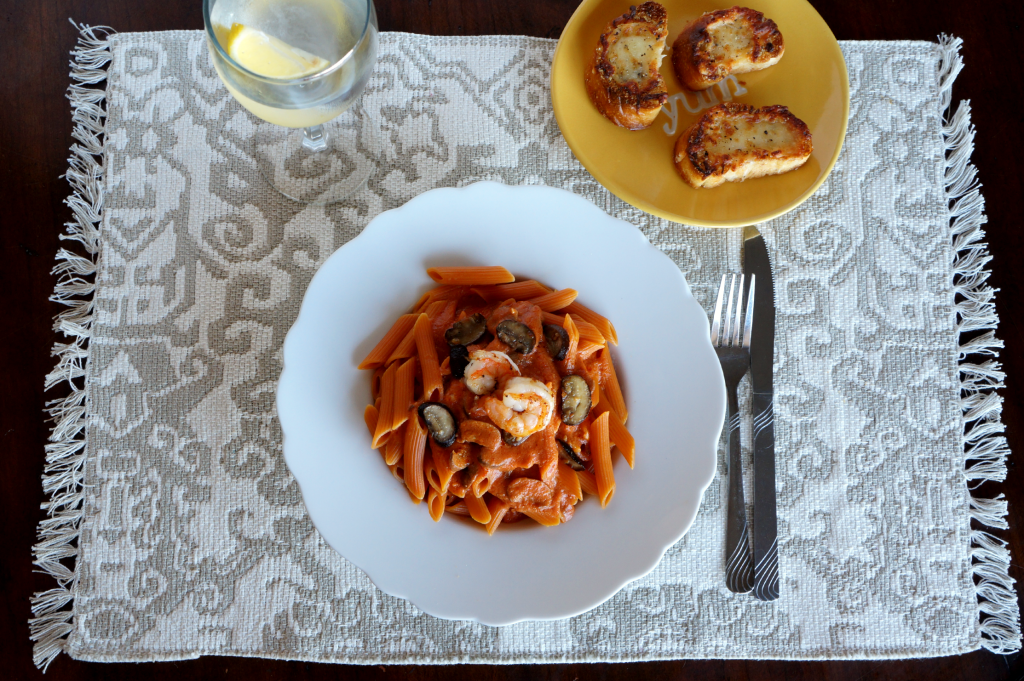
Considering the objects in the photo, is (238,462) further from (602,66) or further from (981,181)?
(981,181)

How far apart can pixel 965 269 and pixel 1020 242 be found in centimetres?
22

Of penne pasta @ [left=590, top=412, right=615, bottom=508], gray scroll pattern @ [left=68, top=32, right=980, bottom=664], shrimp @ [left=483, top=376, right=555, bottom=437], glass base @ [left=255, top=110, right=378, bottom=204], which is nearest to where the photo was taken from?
shrimp @ [left=483, top=376, right=555, bottom=437]

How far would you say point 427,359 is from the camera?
1388mm

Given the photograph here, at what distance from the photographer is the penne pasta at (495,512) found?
140 cm

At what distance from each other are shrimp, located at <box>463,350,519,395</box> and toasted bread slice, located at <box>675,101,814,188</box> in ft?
2.42

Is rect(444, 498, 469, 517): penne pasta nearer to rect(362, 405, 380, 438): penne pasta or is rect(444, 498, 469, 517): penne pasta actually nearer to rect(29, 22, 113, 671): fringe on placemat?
rect(362, 405, 380, 438): penne pasta

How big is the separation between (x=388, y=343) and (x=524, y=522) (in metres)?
0.47

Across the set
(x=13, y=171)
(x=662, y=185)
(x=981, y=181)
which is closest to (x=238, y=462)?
(x=13, y=171)

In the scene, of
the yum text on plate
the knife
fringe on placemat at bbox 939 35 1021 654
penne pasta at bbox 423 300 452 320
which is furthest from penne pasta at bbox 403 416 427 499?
fringe on placemat at bbox 939 35 1021 654

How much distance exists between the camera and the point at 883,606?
1.70 m

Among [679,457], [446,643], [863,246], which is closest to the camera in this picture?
[679,457]

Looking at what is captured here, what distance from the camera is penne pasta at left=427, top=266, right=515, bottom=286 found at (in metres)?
1.45

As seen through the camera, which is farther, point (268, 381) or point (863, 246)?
point (863, 246)

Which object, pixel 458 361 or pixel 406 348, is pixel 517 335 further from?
pixel 406 348
